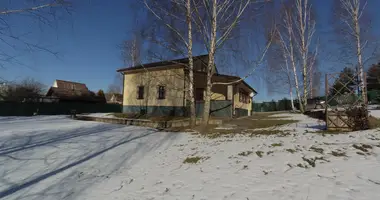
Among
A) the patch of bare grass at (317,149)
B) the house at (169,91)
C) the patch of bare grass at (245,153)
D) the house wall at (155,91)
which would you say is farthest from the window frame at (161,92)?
the patch of bare grass at (317,149)

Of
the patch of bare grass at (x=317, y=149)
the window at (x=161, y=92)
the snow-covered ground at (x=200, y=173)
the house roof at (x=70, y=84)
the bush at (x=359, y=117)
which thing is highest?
the house roof at (x=70, y=84)

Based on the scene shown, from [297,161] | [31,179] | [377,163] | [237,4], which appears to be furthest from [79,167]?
[237,4]

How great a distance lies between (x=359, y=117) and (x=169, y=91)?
37.8ft

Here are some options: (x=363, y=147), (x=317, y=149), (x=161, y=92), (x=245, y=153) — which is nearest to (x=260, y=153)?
(x=245, y=153)

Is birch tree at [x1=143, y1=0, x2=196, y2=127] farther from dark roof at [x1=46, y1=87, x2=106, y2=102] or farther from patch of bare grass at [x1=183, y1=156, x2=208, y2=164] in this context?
dark roof at [x1=46, y1=87, x2=106, y2=102]

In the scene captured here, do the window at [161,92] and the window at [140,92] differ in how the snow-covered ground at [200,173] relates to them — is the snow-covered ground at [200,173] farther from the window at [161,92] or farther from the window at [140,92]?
the window at [140,92]

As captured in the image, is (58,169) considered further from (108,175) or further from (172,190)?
(172,190)

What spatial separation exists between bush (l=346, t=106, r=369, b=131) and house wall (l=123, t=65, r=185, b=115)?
9.36 meters

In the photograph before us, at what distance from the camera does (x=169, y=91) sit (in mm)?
15125

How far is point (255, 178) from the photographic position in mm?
3150

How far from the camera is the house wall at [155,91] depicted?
14.5 m

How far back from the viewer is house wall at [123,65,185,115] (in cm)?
1453

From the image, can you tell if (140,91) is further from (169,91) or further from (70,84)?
(70,84)

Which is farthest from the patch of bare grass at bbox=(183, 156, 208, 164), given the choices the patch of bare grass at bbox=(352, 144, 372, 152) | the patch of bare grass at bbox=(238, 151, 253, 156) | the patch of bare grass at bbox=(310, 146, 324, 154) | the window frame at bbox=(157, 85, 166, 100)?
the window frame at bbox=(157, 85, 166, 100)
